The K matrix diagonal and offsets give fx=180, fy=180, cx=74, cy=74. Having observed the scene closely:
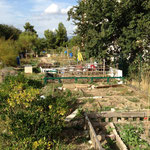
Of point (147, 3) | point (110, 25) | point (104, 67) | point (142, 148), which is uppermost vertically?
point (147, 3)

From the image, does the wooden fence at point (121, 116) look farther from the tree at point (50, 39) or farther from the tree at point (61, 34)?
the tree at point (50, 39)

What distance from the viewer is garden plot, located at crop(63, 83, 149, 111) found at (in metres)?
6.55

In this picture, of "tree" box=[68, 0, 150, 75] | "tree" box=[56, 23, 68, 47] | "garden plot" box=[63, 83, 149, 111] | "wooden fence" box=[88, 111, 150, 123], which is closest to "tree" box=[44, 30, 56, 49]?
"tree" box=[56, 23, 68, 47]

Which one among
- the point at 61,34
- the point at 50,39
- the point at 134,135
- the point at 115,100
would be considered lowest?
the point at 134,135

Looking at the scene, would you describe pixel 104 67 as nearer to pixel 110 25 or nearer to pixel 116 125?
pixel 110 25

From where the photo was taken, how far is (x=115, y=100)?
751cm

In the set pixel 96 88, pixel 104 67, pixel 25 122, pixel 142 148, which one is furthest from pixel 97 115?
pixel 104 67

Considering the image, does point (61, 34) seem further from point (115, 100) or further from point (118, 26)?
point (115, 100)

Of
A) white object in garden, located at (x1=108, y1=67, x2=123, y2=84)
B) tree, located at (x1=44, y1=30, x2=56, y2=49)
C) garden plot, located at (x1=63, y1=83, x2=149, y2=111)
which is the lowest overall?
garden plot, located at (x1=63, y1=83, x2=149, y2=111)

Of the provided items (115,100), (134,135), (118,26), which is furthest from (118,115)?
(118,26)

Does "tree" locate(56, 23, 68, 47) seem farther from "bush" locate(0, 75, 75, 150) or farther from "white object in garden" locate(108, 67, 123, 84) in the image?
"bush" locate(0, 75, 75, 150)

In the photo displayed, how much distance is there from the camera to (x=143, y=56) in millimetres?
9969

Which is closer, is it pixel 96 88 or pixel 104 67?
pixel 96 88

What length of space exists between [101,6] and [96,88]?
466 centimetres
